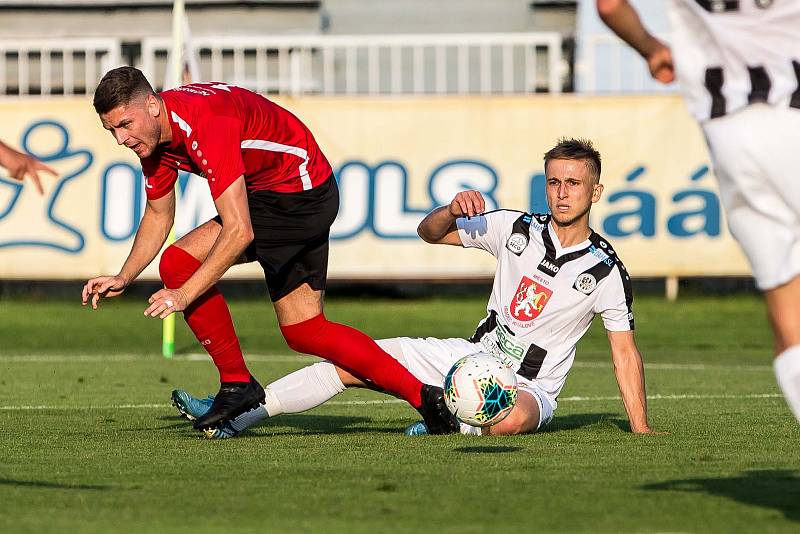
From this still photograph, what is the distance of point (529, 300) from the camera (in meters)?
7.02

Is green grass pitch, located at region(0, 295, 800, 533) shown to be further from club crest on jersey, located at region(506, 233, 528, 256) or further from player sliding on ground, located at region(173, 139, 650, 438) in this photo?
club crest on jersey, located at region(506, 233, 528, 256)

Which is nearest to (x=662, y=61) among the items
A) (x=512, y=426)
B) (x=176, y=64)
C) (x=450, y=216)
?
(x=450, y=216)

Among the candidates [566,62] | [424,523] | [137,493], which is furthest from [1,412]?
[566,62]

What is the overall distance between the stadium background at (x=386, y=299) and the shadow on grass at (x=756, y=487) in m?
0.02

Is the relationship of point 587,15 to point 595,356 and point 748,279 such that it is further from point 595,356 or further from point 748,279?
point 595,356

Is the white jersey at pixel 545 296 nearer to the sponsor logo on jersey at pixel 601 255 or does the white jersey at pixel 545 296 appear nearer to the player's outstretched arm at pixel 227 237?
the sponsor logo on jersey at pixel 601 255

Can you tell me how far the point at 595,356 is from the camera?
42.8 feet

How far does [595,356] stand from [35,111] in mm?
6242

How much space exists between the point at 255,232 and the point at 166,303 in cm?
95

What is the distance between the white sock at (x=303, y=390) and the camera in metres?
7.10

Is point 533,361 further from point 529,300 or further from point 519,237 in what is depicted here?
point 519,237

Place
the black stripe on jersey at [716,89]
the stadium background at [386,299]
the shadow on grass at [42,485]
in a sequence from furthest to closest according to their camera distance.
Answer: the shadow on grass at [42,485], the stadium background at [386,299], the black stripe on jersey at [716,89]

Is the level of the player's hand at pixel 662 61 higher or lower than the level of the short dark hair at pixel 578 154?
higher

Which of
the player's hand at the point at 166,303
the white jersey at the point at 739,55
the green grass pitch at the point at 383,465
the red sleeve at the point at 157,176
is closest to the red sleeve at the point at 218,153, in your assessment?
the player's hand at the point at 166,303
